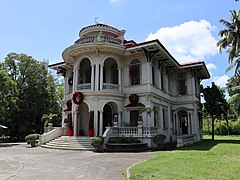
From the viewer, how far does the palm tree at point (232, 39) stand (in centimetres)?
2033

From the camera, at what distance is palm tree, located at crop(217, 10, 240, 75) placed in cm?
2033

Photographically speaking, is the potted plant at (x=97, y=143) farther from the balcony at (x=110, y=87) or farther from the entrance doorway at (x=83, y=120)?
the entrance doorway at (x=83, y=120)

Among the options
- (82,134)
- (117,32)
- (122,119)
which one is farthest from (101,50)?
(82,134)

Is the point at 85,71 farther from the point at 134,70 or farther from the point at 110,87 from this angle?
Answer: the point at 134,70

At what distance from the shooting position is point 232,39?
2059cm

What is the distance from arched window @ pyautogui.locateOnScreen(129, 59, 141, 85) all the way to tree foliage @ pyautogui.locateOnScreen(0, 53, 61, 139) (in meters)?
16.6

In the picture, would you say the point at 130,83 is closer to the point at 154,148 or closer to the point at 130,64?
the point at 130,64

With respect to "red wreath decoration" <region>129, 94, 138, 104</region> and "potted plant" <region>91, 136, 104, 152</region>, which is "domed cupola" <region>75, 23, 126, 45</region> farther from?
"potted plant" <region>91, 136, 104, 152</region>

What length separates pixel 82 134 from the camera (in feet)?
67.4

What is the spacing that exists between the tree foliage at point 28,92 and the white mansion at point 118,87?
377 inches

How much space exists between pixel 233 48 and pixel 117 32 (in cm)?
1094

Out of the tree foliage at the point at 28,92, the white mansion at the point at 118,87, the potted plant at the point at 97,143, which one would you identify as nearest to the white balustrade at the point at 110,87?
the white mansion at the point at 118,87

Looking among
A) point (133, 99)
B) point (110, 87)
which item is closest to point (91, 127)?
point (110, 87)

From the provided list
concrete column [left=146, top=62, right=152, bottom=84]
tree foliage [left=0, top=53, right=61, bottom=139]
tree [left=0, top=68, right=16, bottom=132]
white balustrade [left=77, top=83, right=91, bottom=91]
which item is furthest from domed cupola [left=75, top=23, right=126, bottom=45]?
tree foliage [left=0, top=53, right=61, bottom=139]
